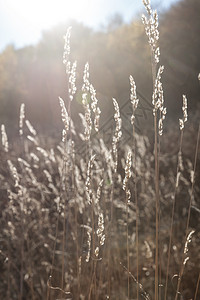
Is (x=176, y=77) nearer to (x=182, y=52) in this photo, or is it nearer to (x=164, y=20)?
(x=182, y=52)

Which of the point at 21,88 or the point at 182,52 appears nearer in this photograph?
the point at 182,52

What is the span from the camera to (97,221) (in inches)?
100

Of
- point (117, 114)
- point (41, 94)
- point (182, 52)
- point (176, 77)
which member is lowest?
point (117, 114)

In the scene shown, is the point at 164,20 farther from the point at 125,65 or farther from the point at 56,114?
the point at 56,114

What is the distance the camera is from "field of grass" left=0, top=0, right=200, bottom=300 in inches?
54.6

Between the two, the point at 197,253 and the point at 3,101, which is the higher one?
the point at 3,101

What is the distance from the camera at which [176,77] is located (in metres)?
12.6

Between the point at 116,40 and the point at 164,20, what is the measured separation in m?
3.04

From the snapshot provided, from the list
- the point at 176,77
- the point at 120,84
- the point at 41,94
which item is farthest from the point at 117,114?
the point at 41,94

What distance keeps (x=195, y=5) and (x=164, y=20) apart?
4.39 feet

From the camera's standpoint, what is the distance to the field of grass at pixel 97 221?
1388 mm

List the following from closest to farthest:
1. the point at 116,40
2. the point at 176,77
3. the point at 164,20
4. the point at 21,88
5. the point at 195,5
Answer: the point at 176,77
the point at 195,5
the point at 164,20
the point at 116,40
the point at 21,88

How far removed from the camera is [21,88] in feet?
69.4

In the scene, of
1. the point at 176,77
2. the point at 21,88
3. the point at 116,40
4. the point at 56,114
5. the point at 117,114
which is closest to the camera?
the point at 117,114
